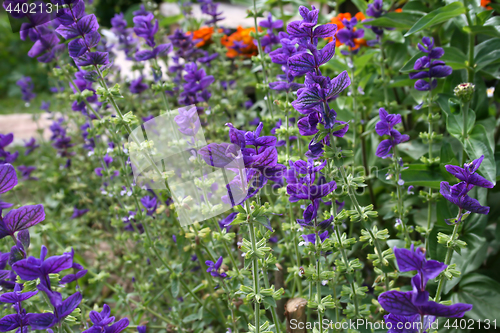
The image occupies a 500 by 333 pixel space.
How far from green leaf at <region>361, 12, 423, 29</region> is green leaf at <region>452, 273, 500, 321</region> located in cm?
120

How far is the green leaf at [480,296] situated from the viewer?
5.01 ft

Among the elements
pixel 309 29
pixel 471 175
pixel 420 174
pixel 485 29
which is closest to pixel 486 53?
pixel 485 29

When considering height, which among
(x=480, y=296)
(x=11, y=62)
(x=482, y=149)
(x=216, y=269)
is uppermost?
(x=482, y=149)

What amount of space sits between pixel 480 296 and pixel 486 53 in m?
1.09

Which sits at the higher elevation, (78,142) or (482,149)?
(482,149)

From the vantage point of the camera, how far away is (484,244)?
169 cm

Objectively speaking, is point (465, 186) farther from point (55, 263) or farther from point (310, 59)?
point (55, 263)

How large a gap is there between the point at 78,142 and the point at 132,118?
208cm

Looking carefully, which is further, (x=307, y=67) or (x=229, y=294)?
(x=229, y=294)

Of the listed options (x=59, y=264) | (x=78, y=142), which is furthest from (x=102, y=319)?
(x=78, y=142)

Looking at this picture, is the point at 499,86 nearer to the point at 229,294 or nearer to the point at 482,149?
the point at 482,149

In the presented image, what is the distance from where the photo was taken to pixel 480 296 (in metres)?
1.59

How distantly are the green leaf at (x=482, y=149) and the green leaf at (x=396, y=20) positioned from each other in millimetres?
600

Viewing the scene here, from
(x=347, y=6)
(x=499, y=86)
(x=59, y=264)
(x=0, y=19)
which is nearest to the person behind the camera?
(x=59, y=264)
